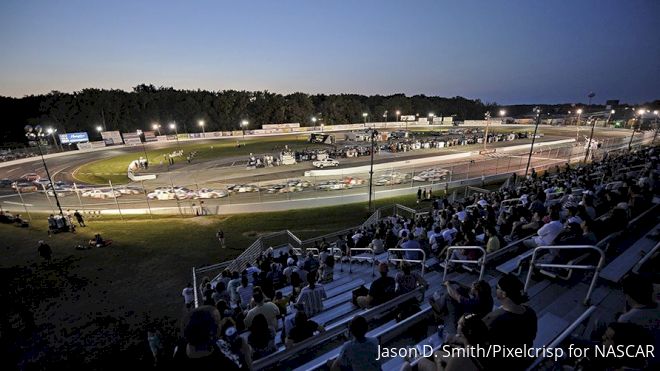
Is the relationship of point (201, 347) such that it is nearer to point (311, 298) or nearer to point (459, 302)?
point (459, 302)

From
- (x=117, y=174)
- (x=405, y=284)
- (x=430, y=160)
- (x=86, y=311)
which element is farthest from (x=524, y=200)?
(x=117, y=174)

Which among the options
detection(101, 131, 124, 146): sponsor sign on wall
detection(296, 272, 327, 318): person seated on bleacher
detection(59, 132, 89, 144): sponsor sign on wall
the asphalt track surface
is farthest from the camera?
detection(101, 131, 124, 146): sponsor sign on wall

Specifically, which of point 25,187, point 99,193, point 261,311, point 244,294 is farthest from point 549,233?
point 25,187

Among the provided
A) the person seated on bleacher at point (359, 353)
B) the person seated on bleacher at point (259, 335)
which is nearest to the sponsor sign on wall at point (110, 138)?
the person seated on bleacher at point (259, 335)

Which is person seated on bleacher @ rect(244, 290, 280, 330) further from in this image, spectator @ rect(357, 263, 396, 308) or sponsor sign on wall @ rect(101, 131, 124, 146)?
sponsor sign on wall @ rect(101, 131, 124, 146)

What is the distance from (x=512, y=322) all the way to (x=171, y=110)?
111868mm

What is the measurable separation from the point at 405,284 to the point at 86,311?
14.5 m

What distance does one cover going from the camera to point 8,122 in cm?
8031

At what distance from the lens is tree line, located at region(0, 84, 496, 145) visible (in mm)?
82250

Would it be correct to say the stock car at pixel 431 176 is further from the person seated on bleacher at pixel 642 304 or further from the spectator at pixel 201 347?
the spectator at pixel 201 347

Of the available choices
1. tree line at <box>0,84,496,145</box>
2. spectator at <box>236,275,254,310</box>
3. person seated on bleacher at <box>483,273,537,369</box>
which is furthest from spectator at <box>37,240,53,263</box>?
tree line at <box>0,84,496,145</box>

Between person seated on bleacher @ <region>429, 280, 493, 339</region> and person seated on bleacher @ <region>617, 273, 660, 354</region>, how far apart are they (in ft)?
4.17

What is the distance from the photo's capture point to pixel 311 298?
643cm

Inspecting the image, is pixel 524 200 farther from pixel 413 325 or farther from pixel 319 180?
pixel 319 180
